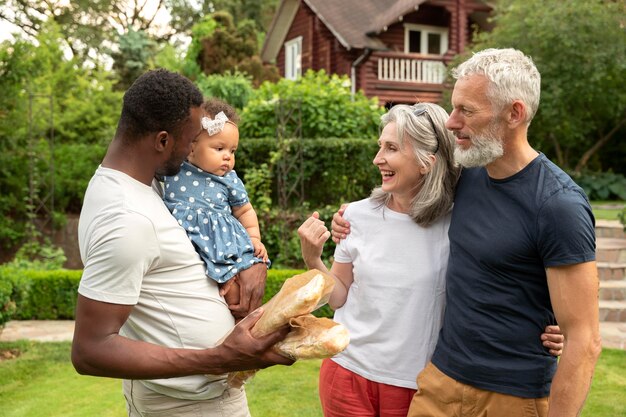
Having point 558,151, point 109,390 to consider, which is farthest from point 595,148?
point 109,390

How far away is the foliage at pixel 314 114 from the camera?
1052 centimetres

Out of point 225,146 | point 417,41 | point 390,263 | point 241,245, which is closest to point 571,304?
point 390,263

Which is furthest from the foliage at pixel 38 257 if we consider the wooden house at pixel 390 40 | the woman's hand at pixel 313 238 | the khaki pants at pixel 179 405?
the wooden house at pixel 390 40

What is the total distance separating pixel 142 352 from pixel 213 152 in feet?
3.08

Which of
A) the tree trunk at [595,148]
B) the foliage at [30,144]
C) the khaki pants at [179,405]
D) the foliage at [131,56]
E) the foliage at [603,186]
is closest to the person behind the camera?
the khaki pants at [179,405]

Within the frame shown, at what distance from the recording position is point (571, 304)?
6.84ft

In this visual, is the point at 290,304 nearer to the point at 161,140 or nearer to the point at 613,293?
the point at 161,140

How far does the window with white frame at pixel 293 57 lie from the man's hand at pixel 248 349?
22453 millimetres

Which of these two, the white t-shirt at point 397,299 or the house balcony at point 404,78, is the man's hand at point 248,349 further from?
the house balcony at point 404,78

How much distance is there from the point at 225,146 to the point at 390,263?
766 mm

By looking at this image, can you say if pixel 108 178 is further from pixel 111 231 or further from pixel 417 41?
pixel 417 41

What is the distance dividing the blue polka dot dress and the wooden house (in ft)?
55.5

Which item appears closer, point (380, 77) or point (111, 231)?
point (111, 231)

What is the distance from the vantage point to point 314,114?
34.4 ft
